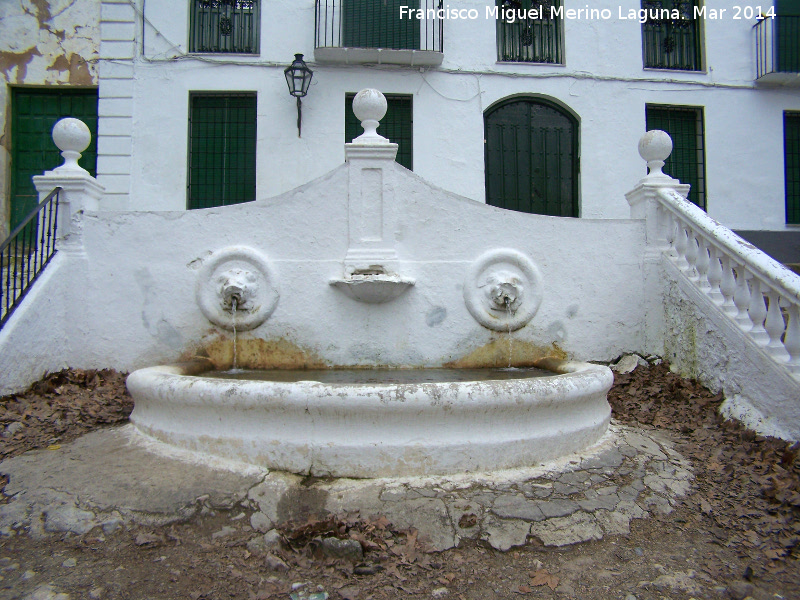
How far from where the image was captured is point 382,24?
923 cm

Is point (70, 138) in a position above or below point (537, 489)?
above

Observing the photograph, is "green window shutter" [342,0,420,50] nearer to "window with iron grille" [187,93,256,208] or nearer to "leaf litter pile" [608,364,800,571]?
"window with iron grille" [187,93,256,208]

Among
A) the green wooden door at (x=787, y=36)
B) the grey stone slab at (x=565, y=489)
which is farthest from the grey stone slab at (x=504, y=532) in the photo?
the green wooden door at (x=787, y=36)

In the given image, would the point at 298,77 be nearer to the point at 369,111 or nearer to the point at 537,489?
the point at 369,111

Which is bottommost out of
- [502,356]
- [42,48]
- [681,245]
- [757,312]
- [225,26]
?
[502,356]

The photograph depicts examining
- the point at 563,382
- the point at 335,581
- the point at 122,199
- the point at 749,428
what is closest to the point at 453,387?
the point at 563,382

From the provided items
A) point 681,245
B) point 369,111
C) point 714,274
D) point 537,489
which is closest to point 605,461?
point 537,489

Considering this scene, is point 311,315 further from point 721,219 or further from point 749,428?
point 721,219

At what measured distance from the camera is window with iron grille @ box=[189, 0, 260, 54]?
30.0 ft

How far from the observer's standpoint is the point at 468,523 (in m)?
2.72

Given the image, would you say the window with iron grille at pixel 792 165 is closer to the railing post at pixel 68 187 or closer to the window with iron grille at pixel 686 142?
the window with iron grille at pixel 686 142

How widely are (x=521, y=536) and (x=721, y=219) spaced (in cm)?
896

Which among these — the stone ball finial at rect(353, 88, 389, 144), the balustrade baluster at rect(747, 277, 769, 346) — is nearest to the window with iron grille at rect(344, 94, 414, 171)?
the stone ball finial at rect(353, 88, 389, 144)

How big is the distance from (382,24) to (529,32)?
2681mm
